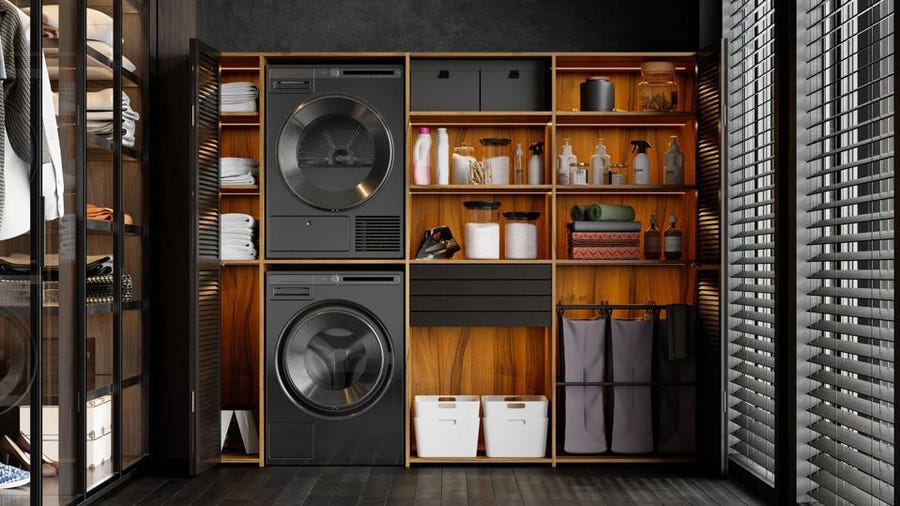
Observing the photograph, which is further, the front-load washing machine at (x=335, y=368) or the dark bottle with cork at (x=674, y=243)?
the dark bottle with cork at (x=674, y=243)

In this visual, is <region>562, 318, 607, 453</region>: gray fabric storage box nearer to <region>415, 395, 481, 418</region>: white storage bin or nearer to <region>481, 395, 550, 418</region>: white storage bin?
<region>481, 395, 550, 418</region>: white storage bin

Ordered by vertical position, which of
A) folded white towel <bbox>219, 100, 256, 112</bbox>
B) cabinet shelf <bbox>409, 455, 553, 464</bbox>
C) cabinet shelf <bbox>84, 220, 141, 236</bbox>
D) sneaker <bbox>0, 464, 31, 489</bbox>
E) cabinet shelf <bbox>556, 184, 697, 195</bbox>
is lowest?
cabinet shelf <bbox>409, 455, 553, 464</bbox>

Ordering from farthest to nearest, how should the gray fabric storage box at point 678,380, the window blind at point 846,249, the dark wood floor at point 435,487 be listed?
the gray fabric storage box at point 678,380, the dark wood floor at point 435,487, the window blind at point 846,249

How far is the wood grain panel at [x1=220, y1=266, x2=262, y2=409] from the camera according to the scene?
4.56m

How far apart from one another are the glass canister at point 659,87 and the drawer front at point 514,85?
51cm

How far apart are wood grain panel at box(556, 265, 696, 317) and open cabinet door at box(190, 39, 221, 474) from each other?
177 cm

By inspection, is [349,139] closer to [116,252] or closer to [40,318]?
[116,252]

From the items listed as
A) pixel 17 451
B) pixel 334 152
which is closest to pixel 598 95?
pixel 334 152

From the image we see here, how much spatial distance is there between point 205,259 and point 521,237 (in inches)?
60.0

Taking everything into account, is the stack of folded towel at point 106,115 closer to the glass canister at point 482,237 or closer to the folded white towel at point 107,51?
the folded white towel at point 107,51

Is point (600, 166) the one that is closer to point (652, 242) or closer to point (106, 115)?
point (652, 242)

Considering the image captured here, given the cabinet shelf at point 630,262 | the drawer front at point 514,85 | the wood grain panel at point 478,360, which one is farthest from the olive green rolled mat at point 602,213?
the wood grain panel at point 478,360

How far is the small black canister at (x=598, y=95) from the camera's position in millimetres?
4301

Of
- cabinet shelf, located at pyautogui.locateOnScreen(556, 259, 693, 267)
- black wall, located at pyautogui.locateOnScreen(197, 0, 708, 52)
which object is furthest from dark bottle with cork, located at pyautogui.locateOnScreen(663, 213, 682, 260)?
black wall, located at pyautogui.locateOnScreen(197, 0, 708, 52)
